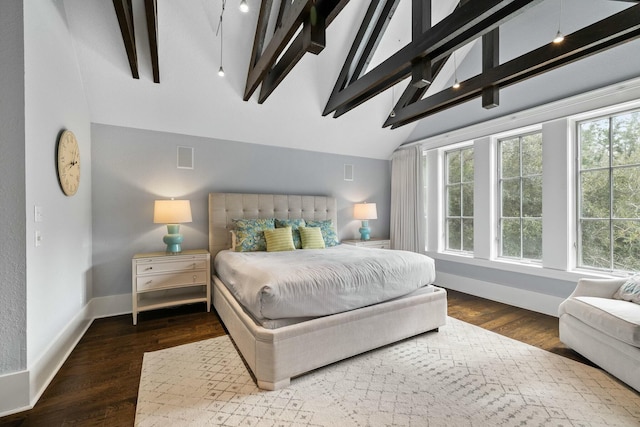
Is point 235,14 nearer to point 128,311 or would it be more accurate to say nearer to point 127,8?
point 127,8

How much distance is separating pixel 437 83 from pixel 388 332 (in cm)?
383

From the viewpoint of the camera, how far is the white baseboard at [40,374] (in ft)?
5.49

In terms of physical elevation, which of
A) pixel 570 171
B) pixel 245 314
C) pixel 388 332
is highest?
pixel 570 171

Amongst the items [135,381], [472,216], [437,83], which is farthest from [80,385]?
[437,83]

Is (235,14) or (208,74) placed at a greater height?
(235,14)

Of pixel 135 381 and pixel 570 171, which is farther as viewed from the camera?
pixel 570 171

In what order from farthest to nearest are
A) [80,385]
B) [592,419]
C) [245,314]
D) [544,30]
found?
[544,30], [245,314], [80,385], [592,419]

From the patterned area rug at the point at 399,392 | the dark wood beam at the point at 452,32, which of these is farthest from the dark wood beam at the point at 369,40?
the patterned area rug at the point at 399,392

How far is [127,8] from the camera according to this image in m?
2.26

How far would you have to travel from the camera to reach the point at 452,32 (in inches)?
76.7

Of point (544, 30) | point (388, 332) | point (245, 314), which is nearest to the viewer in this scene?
point (245, 314)

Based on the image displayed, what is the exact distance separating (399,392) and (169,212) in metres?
2.94

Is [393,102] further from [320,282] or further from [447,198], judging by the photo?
[320,282]

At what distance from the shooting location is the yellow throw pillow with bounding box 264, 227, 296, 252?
343 cm
